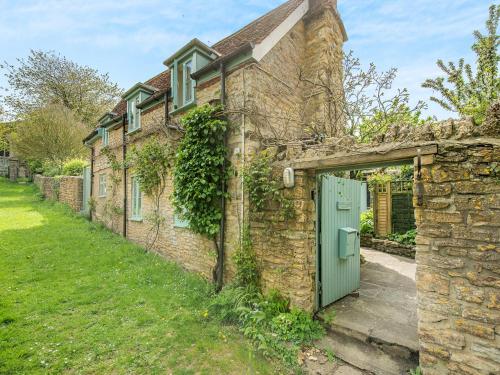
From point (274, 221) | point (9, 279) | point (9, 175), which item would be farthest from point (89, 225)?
point (9, 175)

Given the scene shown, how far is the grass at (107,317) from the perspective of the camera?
151 inches

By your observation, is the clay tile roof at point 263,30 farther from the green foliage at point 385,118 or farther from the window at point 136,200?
the window at point 136,200

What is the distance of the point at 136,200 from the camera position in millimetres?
10492

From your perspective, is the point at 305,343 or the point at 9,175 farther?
the point at 9,175

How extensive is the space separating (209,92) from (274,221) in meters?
4.11

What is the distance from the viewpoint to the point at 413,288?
21.1 feet

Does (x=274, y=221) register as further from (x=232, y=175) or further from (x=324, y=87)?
(x=324, y=87)

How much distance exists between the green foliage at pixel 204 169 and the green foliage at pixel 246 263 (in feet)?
2.84

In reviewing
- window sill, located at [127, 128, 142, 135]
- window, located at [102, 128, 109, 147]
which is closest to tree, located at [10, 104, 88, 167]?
window, located at [102, 128, 109, 147]

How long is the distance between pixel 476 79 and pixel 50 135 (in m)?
31.2

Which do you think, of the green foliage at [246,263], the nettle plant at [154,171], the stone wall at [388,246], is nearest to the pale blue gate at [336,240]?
the green foliage at [246,263]

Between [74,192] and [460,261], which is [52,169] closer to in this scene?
[74,192]

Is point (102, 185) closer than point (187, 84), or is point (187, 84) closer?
point (187, 84)

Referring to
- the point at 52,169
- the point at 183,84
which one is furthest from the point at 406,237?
the point at 52,169
